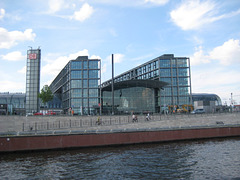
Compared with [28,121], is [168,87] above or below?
above

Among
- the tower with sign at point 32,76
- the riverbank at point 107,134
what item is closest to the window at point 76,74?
the tower with sign at point 32,76

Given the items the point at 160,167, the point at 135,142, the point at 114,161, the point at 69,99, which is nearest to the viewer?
the point at 160,167

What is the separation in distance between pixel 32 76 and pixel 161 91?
167ft

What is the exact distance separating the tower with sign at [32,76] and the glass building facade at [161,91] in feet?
83.3

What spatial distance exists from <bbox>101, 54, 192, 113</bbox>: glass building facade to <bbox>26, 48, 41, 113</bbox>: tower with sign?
2538 centimetres

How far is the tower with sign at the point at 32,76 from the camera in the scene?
75.1 metres

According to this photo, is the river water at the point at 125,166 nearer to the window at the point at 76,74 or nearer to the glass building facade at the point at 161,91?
the glass building facade at the point at 161,91

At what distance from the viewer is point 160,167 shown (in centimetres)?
1953

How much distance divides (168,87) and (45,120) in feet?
213

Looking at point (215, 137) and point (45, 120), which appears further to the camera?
point (45, 120)

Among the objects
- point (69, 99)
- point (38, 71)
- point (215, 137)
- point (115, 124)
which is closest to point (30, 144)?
point (115, 124)

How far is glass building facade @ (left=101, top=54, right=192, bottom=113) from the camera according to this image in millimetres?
87000

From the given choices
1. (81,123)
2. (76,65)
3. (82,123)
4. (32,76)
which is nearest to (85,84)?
(76,65)

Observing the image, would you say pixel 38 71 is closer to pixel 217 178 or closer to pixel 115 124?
pixel 115 124
